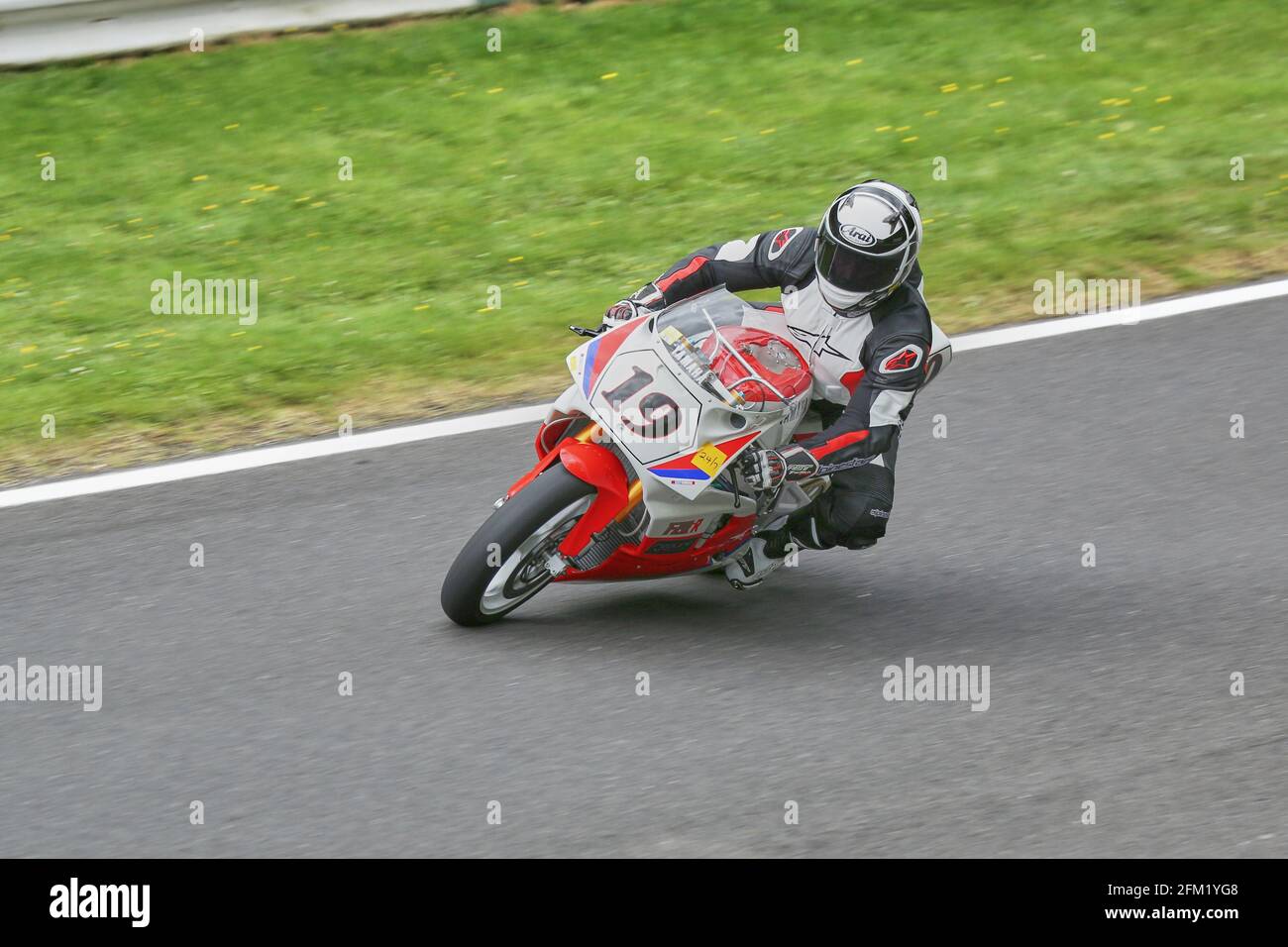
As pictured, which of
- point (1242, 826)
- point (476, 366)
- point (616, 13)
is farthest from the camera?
point (616, 13)

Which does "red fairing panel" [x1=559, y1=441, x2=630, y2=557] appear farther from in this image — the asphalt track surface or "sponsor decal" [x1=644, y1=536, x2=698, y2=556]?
the asphalt track surface

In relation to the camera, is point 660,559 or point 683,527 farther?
point 660,559

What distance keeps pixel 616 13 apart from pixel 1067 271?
5055 millimetres

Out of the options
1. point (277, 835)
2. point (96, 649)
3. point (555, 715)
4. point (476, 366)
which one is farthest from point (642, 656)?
point (476, 366)

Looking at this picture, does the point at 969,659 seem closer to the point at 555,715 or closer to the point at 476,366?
the point at 555,715

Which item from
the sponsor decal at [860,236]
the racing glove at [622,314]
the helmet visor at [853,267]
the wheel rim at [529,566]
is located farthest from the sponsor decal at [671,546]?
the sponsor decal at [860,236]

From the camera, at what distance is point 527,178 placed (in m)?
10.9

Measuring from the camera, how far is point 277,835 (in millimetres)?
4844

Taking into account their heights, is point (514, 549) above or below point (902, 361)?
below

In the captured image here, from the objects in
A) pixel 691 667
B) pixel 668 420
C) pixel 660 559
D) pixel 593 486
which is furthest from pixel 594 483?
pixel 691 667

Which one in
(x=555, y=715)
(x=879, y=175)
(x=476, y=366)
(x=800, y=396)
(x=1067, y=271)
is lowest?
(x=555, y=715)

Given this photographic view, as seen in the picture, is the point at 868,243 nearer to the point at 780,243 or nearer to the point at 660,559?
the point at 780,243

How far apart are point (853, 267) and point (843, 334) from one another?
1.02 ft

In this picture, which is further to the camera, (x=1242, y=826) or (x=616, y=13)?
(x=616, y=13)
